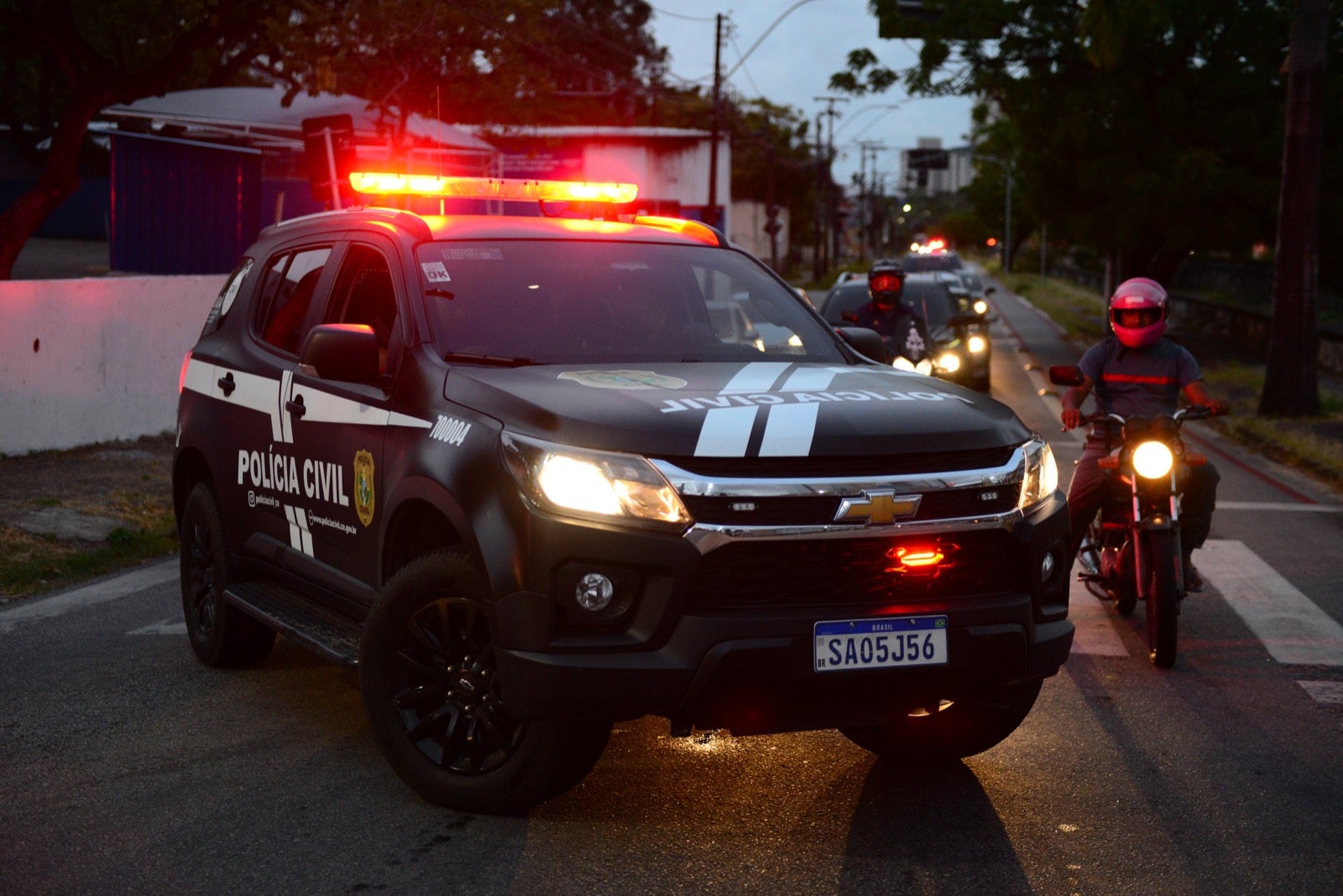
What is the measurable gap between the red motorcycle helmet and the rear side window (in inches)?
147

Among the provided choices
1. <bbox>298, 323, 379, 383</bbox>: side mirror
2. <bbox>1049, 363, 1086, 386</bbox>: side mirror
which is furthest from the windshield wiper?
<bbox>1049, 363, 1086, 386</bbox>: side mirror

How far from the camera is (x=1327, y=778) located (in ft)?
18.4

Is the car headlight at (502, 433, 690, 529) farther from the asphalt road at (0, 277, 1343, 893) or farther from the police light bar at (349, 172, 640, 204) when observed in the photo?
the police light bar at (349, 172, 640, 204)

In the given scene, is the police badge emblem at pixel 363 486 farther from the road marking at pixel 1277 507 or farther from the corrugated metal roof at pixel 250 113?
the corrugated metal roof at pixel 250 113

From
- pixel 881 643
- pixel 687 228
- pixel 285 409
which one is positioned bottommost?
pixel 881 643

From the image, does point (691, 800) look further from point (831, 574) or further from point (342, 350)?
point (342, 350)

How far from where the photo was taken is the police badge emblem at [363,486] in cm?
554

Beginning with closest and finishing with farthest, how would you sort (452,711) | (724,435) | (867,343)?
(724,435)
(452,711)
(867,343)

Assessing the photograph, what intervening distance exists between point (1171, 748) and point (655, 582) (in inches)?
95.9

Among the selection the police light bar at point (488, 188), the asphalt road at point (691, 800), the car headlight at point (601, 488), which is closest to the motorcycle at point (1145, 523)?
the asphalt road at point (691, 800)

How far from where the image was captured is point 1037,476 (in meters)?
5.10

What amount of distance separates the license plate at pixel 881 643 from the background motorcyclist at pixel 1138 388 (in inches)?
139

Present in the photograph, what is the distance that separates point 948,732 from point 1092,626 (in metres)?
2.89

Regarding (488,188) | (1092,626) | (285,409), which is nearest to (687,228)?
(488,188)
